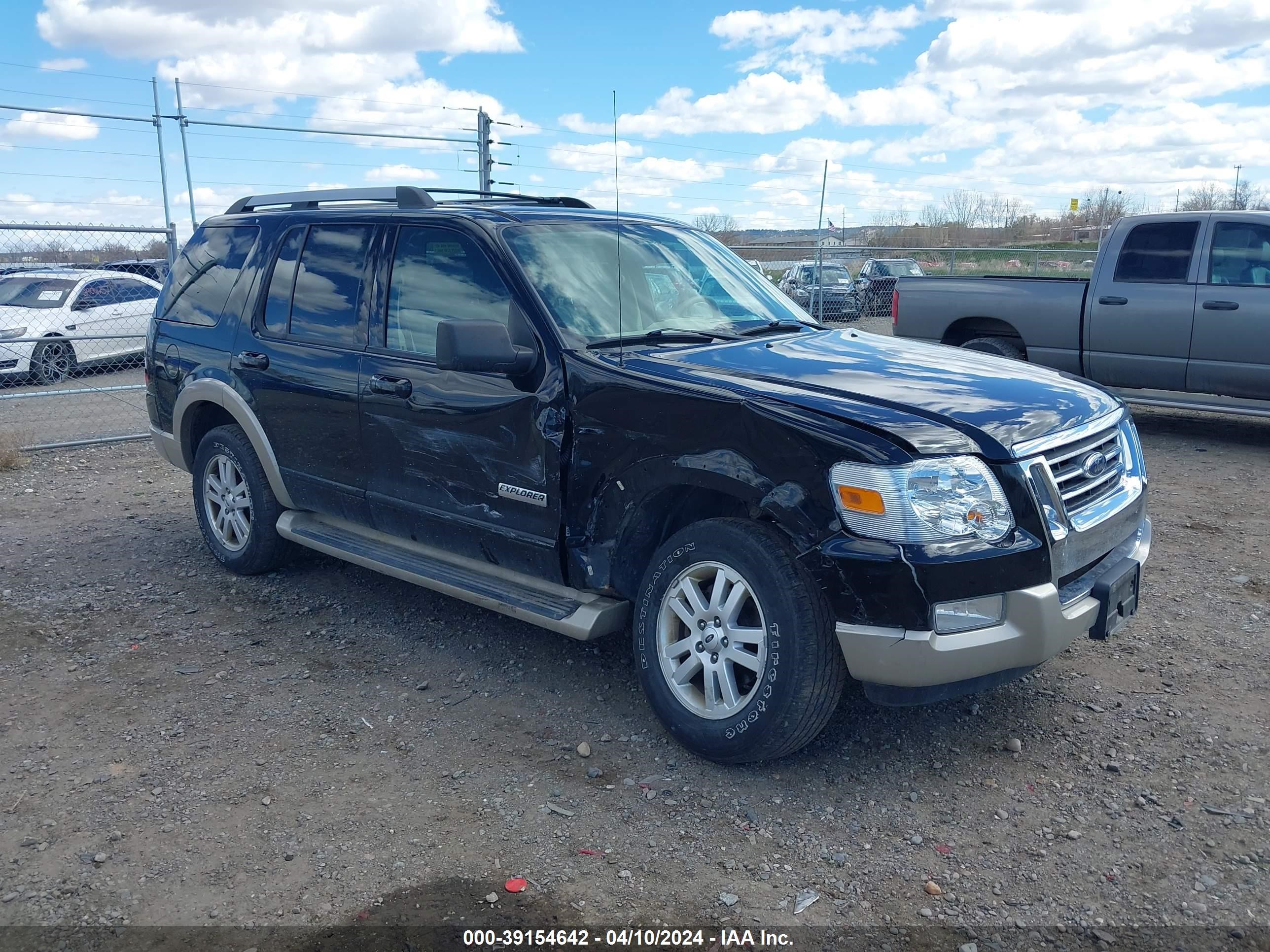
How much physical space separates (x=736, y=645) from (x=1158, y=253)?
7.57 m

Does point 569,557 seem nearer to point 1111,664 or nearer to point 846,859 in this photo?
point 846,859

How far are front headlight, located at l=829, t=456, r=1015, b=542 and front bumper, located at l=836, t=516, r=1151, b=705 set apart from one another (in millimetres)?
258

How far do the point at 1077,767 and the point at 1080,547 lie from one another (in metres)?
0.79

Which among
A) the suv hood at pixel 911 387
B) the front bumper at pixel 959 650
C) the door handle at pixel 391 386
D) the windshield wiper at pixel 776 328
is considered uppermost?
the windshield wiper at pixel 776 328

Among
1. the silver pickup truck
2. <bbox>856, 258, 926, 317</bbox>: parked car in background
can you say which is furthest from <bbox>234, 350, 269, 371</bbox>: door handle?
<bbox>856, 258, 926, 317</bbox>: parked car in background

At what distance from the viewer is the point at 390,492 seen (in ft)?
15.4

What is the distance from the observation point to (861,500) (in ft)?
10.5

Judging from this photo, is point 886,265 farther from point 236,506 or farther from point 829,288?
point 236,506

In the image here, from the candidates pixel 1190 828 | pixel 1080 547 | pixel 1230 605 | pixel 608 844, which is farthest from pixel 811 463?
pixel 1230 605

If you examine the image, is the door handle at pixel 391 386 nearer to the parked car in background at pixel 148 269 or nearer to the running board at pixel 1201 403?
the running board at pixel 1201 403

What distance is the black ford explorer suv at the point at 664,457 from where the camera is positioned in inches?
127

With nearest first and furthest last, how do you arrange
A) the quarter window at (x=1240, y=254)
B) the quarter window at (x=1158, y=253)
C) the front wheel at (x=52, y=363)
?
the quarter window at (x=1240, y=254)
the quarter window at (x=1158, y=253)
the front wheel at (x=52, y=363)

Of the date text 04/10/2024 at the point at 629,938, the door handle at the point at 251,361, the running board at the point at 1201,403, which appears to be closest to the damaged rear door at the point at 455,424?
the door handle at the point at 251,361

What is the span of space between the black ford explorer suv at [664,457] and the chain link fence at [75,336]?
19.4 ft
